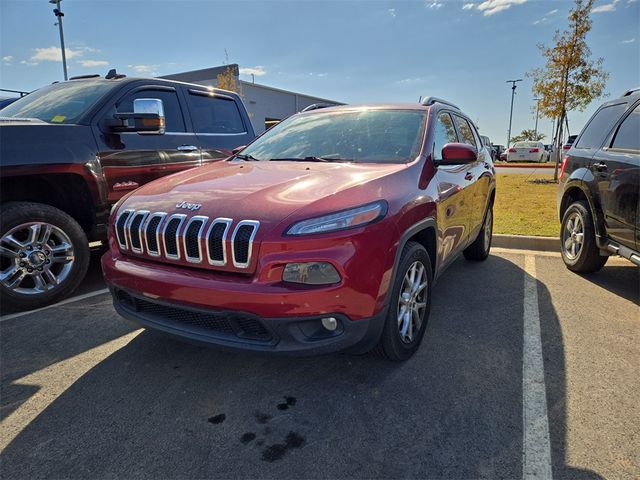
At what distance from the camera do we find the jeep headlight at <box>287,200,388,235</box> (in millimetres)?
2127

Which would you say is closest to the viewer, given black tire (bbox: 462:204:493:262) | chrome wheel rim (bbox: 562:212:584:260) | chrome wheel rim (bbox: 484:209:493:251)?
chrome wheel rim (bbox: 562:212:584:260)

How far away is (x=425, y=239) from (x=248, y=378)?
1.51 m

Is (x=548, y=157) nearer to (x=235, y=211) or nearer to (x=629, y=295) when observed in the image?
(x=629, y=295)

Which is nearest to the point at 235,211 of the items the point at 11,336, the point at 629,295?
the point at 11,336

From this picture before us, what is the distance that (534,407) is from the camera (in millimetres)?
2324

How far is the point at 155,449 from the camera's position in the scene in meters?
2.00

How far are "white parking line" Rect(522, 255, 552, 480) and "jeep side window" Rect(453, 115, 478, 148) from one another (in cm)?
177

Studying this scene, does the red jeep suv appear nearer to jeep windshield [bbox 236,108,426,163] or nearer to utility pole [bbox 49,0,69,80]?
jeep windshield [bbox 236,108,426,163]

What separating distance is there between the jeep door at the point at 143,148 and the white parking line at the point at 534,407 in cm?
375

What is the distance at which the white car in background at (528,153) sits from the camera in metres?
29.3

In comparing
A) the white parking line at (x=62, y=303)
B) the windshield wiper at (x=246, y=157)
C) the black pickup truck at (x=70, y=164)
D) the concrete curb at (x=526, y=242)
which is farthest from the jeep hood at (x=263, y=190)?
the concrete curb at (x=526, y=242)

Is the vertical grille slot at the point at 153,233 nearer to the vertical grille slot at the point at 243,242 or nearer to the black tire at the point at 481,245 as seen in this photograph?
the vertical grille slot at the point at 243,242

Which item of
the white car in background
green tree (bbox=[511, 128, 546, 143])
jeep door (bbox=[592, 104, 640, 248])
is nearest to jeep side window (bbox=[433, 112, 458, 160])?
jeep door (bbox=[592, 104, 640, 248])

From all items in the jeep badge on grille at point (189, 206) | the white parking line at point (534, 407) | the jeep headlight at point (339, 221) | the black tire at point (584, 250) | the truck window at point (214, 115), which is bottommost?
the white parking line at point (534, 407)
